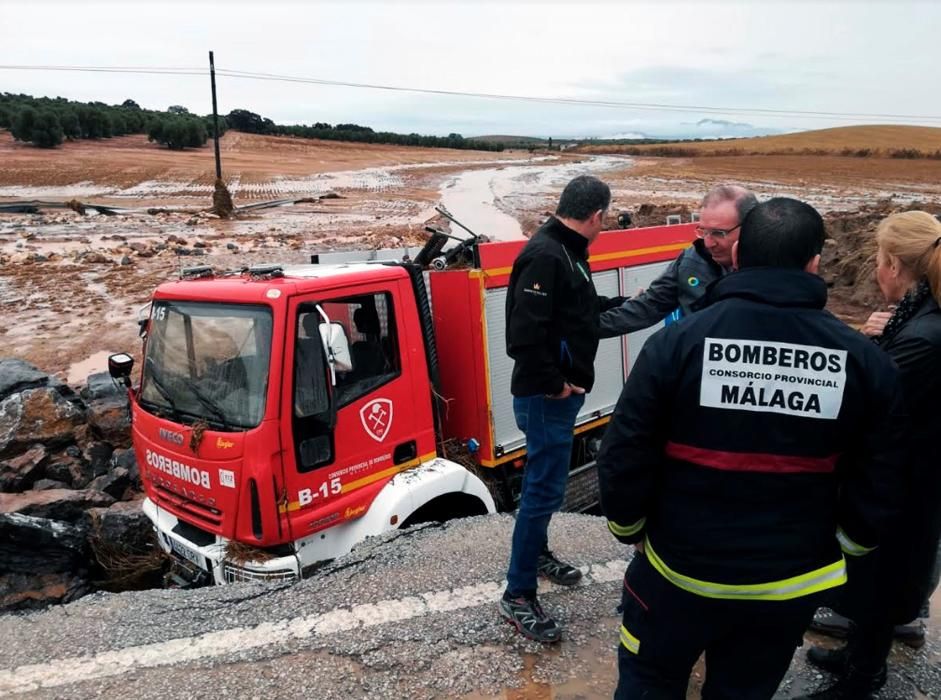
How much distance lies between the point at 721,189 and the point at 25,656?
4109 millimetres

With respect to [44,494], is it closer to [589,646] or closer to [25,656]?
[25,656]

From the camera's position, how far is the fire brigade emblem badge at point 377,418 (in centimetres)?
404

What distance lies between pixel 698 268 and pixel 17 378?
23.5ft

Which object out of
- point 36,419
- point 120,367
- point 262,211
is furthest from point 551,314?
point 262,211

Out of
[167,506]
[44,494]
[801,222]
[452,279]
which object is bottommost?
[44,494]

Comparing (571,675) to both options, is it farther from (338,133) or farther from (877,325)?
(338,133)

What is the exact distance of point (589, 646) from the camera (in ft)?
10.6

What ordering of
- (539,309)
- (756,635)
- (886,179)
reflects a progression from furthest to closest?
(886,179), (539,309), (756,635)

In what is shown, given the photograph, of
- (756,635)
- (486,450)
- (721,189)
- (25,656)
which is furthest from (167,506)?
(721,189)

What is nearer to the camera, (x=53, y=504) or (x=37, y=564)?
(x=37, y=564)

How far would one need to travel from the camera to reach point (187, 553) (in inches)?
157

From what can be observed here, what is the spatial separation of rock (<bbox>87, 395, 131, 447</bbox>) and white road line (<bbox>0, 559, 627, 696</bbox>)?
12.3ft

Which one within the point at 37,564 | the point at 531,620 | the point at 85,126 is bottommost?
the point at 37,564

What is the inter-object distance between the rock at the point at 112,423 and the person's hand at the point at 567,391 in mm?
5072
